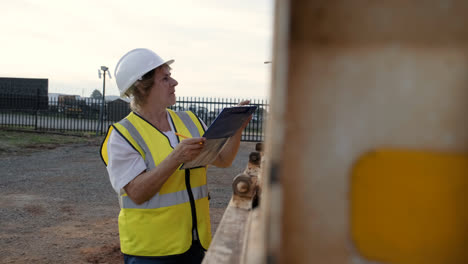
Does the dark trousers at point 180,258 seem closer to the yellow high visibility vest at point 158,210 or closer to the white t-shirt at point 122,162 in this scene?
the yellow high visibility vest at point 158,210

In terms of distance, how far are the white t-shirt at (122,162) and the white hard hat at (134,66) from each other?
14.4 inches

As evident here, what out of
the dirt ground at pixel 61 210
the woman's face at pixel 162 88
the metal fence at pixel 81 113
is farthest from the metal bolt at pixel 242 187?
the metal fence at pixel 81 113

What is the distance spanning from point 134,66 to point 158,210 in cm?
79

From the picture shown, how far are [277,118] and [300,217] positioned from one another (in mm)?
185

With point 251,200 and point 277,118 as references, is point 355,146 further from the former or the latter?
point 251,200

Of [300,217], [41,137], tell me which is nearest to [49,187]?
[300,217]

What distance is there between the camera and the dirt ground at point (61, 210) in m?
4.47

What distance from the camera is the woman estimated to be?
1987 mm

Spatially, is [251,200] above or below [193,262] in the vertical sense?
above

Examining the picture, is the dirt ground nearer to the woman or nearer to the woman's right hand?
the woman

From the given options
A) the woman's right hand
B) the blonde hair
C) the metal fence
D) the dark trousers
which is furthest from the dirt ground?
the metal fence

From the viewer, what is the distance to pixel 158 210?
2.08 m

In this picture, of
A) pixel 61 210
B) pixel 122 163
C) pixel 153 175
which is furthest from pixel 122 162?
pixel 61 210

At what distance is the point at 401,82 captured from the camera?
680 mm
